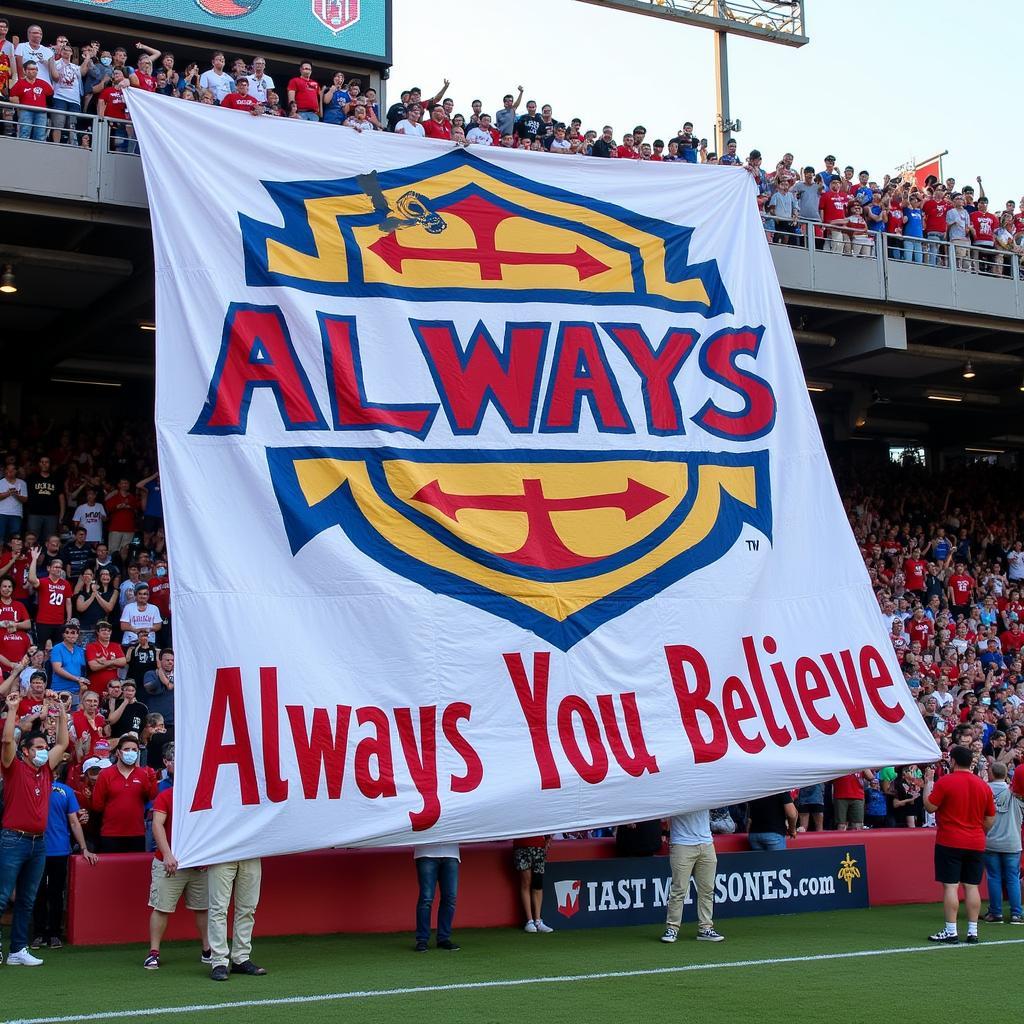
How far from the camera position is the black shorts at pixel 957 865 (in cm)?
1109

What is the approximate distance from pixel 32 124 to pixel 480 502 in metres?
6.95

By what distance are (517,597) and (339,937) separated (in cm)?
308

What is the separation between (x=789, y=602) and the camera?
478 inches

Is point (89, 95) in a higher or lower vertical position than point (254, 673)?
higher

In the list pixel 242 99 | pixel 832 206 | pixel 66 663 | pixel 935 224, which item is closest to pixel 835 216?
pixel 832 206

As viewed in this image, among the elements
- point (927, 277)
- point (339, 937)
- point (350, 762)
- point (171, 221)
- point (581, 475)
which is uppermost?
point (927, 277)

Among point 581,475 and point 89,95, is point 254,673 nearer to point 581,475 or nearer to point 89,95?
point 581,475

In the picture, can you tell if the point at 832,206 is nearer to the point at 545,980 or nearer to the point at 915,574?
the point at 915,574

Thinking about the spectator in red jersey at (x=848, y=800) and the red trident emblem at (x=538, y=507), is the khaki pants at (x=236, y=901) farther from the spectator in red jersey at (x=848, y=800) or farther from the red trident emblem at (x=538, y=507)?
the spectator in red jersey at (x=848, y=800)

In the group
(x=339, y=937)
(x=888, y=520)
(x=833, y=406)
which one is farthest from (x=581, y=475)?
(x=833, y=406)

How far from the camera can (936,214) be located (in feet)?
67.9

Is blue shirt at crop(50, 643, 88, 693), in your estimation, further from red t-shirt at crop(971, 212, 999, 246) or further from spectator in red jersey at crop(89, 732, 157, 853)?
red t-shirt at crop(971, 212, 999, 246)

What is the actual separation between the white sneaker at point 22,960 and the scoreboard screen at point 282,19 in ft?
42.6

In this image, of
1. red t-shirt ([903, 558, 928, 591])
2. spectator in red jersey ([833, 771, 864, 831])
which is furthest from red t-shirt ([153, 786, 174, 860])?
red t-shirt ([903, 558, 928, 591])
